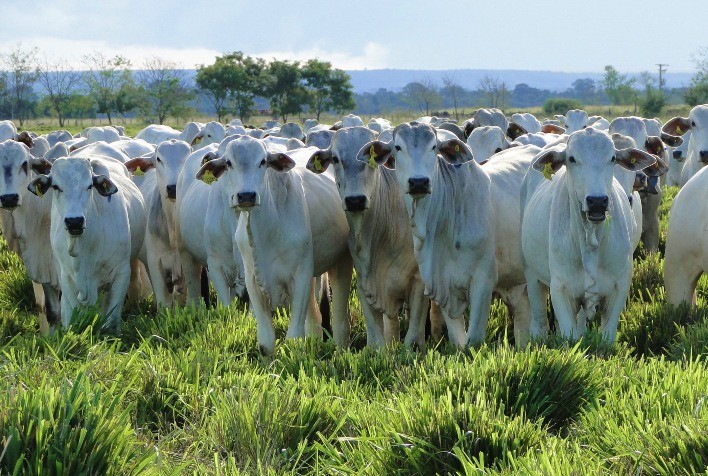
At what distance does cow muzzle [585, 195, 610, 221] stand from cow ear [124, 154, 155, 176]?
5427 millimetres

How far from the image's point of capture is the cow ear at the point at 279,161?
6.75 metres

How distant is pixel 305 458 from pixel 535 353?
4.18 ft

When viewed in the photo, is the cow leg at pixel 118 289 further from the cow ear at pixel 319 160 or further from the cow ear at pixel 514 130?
the cow ear at pixel 514 130

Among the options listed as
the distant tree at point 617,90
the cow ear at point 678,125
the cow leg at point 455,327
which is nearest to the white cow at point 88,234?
the cow leg at point 455,327

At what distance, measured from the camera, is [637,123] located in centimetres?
955

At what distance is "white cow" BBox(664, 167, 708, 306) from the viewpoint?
680 centimetres

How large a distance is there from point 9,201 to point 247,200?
2.92m

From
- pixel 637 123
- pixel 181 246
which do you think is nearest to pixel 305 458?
pixel 181 246

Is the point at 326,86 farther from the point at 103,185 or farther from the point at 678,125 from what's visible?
the point at 103,185

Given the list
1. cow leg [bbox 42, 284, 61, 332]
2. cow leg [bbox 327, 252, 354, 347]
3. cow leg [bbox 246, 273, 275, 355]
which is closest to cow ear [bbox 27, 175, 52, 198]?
cow leg [bbox 42, 284, 61, 332]

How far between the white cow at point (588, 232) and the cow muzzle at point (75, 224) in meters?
3.45

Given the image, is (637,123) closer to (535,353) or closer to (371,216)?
(371,216)

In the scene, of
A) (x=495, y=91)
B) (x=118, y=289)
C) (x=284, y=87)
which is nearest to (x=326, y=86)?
(x=284, y=87)

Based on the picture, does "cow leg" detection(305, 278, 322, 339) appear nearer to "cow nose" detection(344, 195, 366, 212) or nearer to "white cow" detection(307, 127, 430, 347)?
"white cow" detection(307, 127, 430, 347)
